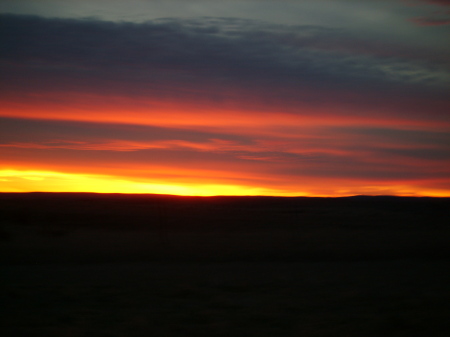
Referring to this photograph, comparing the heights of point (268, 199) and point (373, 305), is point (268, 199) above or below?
above

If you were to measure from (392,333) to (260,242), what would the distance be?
15410mm

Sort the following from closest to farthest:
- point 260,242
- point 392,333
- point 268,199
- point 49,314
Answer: point 392,333 → point 49,314 → point 260,242 → point 268,199

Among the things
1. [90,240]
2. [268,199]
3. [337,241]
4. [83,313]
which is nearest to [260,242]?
[337,241]

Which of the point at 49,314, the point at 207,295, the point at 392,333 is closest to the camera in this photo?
the point at 392,333

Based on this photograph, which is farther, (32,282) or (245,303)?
(32,282)

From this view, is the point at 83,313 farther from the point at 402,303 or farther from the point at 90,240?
the point at 90,240

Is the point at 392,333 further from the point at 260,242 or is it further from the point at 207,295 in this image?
the point at 260,242

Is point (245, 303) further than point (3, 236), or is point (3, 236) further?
point (3, 236)

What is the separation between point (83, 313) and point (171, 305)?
6.01ft

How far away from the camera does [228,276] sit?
43.7 feet

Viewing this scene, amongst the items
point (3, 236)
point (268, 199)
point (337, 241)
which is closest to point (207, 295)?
point (337, 241)

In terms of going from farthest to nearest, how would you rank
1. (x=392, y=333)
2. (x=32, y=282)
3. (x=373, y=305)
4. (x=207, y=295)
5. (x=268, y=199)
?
1. (x=268, y=199)
2. (x=32, y=282)
3. (x=207, y=295)
4. (x=373, y=305)
5. (x=392, y=333)

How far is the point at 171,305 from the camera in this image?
981 centimetres

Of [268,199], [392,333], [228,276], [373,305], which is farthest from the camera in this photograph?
[268,199]
